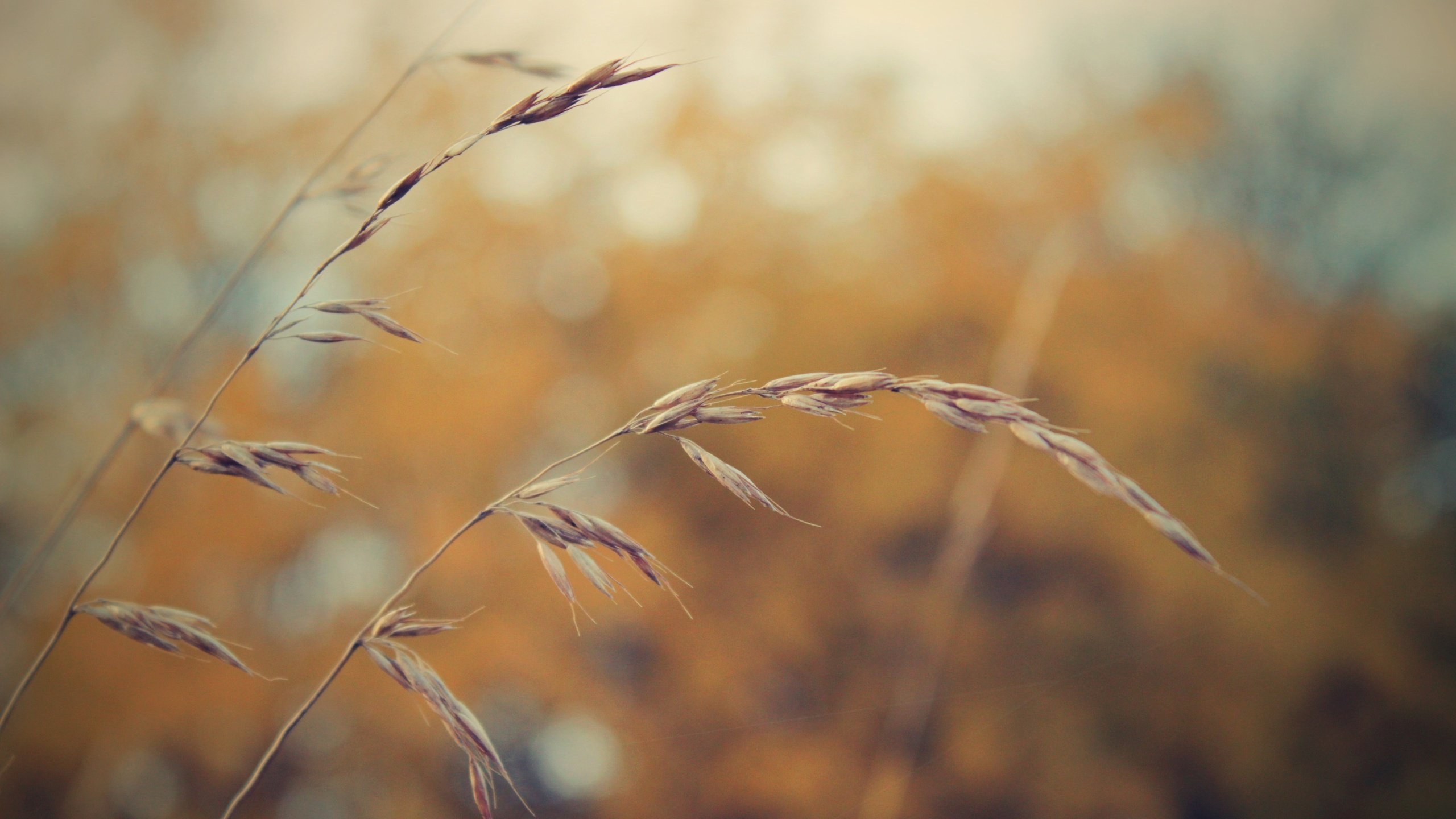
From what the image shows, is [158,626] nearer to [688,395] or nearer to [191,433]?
[191,433]

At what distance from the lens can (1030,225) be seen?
5988 mm

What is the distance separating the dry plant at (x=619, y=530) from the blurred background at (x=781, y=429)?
430 cm

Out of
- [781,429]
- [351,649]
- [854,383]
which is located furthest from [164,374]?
[781,429]

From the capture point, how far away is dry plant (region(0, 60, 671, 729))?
447 millimetres

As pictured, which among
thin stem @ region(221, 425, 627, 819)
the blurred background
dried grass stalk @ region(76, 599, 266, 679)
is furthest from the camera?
the blurred background

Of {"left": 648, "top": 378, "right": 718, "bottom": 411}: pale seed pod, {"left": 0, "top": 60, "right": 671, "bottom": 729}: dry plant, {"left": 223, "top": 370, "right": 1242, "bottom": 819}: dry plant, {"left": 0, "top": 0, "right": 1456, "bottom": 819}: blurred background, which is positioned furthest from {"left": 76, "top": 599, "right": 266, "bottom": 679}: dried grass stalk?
{"left": 0, "top": 0, "right": 1456, "bottom": 819}: blurred background

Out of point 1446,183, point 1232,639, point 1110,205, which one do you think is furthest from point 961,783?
point 1446,183

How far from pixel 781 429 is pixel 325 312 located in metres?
5.26

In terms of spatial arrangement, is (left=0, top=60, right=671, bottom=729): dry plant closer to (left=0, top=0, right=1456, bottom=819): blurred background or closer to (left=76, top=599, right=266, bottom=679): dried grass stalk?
(left=76, top=599, right=266, bottom=679): dried grass stalk

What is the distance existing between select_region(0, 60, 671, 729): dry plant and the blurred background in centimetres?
432

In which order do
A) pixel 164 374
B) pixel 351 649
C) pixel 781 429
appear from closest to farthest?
pixel 351 649
pixel 164 374
pixel 781 429

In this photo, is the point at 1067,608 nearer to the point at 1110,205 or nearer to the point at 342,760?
the point at 1110,205

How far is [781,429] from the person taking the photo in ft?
18.7

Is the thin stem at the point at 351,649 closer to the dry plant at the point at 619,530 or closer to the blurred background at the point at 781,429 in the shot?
the dry plant at the point at 619,530
